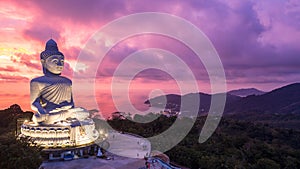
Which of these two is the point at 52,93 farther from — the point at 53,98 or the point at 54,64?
the point at 54,64

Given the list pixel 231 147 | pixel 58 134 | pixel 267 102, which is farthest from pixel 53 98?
pixel 267 102

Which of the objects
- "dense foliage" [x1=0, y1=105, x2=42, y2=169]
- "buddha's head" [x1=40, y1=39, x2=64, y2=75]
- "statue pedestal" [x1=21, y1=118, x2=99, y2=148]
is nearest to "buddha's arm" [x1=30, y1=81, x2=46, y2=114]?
"buddha's head" [x1=40, y1=39, x2=64, y2=75]

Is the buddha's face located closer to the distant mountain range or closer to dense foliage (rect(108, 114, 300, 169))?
dense foliage (rect(108, 114, 300, 169))

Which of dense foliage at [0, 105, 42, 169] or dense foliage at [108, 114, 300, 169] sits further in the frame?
dense foliage at [108, 114, 300, 169]

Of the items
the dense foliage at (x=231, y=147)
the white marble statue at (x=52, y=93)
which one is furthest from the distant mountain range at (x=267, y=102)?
the white marble statue at (x=52, y=93)

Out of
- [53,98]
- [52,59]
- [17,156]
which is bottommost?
[17,156]

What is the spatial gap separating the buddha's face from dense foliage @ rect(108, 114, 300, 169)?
8.68m

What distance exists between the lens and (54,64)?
65.3ft

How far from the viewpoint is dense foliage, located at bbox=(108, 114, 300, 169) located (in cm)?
1500

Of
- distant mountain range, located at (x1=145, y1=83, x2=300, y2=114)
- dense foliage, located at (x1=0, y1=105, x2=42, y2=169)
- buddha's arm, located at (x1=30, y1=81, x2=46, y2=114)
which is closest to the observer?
dense foliage, located at (x1=0, y1=105, x2=42, y2=169)

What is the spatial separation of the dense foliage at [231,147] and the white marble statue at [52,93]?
721 cm

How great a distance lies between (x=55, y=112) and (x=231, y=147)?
13.3 meters

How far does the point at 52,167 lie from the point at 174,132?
38.5ft

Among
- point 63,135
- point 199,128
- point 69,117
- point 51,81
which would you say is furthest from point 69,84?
point 199,128
